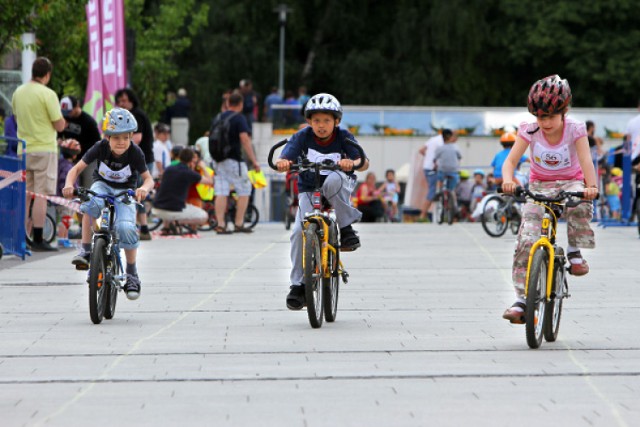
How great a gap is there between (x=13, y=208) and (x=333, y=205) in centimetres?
621

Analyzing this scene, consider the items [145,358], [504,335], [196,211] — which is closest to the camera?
[145,358]

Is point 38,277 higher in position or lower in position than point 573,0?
lower

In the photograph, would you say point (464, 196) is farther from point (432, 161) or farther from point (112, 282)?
point (112, 282)

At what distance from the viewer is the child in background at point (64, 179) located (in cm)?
1741

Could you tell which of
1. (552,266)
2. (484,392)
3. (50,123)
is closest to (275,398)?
(484,392)

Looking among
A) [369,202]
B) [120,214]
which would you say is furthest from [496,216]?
[120,214]

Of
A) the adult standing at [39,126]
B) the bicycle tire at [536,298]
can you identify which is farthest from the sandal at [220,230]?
the bicycle tire at [536,298]

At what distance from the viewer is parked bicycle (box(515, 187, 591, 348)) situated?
8.73 metres

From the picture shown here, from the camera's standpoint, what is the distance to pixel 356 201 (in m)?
31.8

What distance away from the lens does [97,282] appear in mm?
10250

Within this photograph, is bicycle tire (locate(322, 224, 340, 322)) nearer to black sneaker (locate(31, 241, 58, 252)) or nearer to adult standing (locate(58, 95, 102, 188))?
black sneaker (locate(31, 241, 58, 252))

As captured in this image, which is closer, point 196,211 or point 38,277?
point 38,277

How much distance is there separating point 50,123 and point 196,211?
192 inches

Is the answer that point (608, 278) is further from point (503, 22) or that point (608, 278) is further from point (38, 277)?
point (503, 22)
